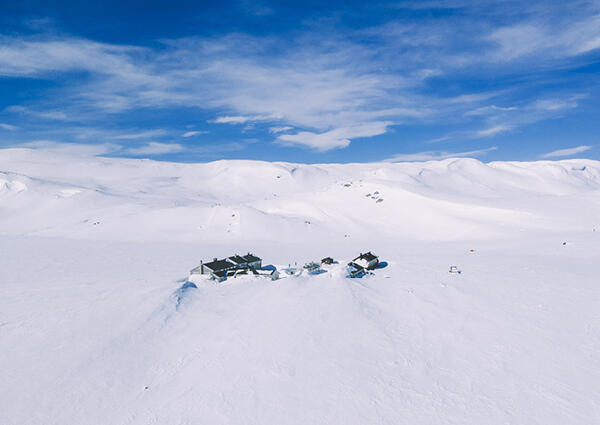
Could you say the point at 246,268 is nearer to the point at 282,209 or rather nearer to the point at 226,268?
the point at 226,268

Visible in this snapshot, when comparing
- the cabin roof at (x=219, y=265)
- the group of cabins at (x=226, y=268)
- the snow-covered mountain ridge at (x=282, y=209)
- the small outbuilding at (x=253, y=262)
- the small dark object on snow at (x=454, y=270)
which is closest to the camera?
the small dark object on snow at (x=454, y=270)

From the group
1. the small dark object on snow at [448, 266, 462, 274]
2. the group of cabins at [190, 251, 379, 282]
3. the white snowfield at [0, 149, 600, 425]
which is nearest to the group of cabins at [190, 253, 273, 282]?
the group of cabins at [190, 251, 379, 282]

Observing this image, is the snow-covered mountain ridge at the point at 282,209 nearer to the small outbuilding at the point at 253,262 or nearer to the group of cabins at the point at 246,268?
the small outbuilding at the point at 253,262

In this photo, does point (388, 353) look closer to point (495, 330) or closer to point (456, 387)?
point (456, 387)

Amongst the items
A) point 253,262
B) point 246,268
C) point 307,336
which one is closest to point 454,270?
point 307,336

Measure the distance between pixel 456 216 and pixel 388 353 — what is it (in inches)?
2582

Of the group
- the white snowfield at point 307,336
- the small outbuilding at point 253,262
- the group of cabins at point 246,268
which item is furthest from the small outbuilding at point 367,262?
the small outbuilding at point 253,262

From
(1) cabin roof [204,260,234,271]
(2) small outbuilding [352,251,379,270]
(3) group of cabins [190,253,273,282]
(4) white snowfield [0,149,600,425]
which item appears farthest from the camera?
(2) small outbuilding [352,251,379,270]

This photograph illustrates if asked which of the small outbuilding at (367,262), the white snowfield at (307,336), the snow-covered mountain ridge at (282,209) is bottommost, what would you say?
the white snowfield at (307,336)

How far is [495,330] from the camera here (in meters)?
22.8

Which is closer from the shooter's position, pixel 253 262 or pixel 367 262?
pixel 367 262

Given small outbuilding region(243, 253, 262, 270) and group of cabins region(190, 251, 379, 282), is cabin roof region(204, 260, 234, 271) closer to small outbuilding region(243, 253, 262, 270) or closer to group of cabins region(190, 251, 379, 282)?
group of cabins region(190, 251, 379, 282)

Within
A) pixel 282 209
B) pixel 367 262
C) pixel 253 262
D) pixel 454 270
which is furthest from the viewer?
pixel 282 209

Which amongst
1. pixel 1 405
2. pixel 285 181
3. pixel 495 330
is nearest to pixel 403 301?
pixel 495 330
